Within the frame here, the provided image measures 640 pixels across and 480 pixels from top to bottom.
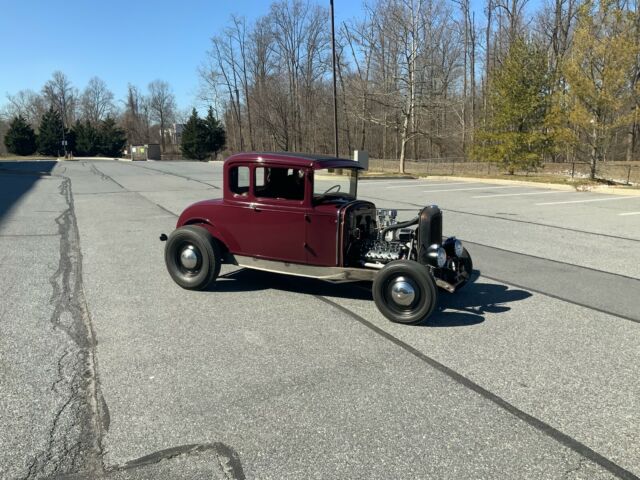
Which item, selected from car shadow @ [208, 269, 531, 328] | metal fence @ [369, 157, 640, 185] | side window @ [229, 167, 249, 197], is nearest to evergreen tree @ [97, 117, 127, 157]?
metal fence @ [369, 157, 640, 185]

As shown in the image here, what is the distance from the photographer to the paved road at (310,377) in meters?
2.77

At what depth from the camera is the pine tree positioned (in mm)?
20750

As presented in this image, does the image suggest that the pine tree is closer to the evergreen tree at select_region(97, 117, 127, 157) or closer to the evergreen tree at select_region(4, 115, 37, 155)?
the evergreen tree at select_region(97, 117, 127, 157)

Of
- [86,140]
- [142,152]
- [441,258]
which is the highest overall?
[86,140]

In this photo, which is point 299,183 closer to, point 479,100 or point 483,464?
point 483,464

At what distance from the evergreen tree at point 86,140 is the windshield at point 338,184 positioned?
76830mm

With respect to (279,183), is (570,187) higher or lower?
lower

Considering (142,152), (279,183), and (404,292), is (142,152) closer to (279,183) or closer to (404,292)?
(279,183)

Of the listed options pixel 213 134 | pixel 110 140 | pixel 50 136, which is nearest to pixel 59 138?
pixel 50 136

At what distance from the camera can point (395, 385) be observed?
11.9 ft

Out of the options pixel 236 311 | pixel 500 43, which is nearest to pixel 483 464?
pixel 236 311

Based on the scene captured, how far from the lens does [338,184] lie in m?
6.00

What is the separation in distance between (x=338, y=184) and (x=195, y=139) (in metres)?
64.6

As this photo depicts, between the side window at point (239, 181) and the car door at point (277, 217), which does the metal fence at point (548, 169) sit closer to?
the car door at point (277, 217)
